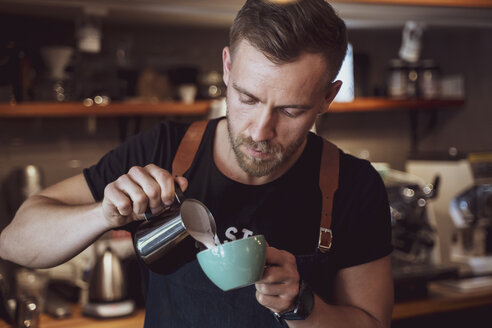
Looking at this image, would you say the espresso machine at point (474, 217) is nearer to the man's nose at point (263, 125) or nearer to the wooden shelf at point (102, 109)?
the wooden shelf at point (102, 109)

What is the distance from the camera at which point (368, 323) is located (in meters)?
1.49

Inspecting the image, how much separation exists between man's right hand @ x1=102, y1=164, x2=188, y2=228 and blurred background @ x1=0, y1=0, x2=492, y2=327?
1.29 meters

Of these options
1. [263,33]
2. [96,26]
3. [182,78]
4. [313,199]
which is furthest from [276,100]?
[182,78]

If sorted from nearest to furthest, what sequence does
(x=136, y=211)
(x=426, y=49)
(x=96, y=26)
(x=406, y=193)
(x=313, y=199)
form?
(x=136, y=211), (x=313, y=199), (x=96, y=26), (x=406, y=193), (x=426, y=49)

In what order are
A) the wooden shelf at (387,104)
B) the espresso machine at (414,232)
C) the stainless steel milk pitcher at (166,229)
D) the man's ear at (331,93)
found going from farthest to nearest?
the wooden shelf at (387,104) → the espresso machine at (414,232) → the man's ear at (331,93) → the stainless steel milk pitcher at (166,229)

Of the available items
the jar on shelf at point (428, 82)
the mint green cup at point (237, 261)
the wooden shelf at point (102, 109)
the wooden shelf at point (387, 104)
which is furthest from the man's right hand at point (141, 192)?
the jar on shelf at point (428, 82)

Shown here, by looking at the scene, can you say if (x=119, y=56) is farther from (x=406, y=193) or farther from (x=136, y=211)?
(x=136, y=211)

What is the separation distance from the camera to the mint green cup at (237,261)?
1.12 m

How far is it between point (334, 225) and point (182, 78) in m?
1.65

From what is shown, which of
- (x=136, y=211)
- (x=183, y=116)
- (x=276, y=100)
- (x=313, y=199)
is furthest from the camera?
(x=183, y=116)

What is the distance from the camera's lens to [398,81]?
358cm

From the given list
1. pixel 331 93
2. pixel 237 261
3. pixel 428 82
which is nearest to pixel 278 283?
pixel 237 261

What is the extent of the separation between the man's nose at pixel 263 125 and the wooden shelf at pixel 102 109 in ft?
4.98

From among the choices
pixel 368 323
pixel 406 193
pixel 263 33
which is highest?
pixel 263 33
